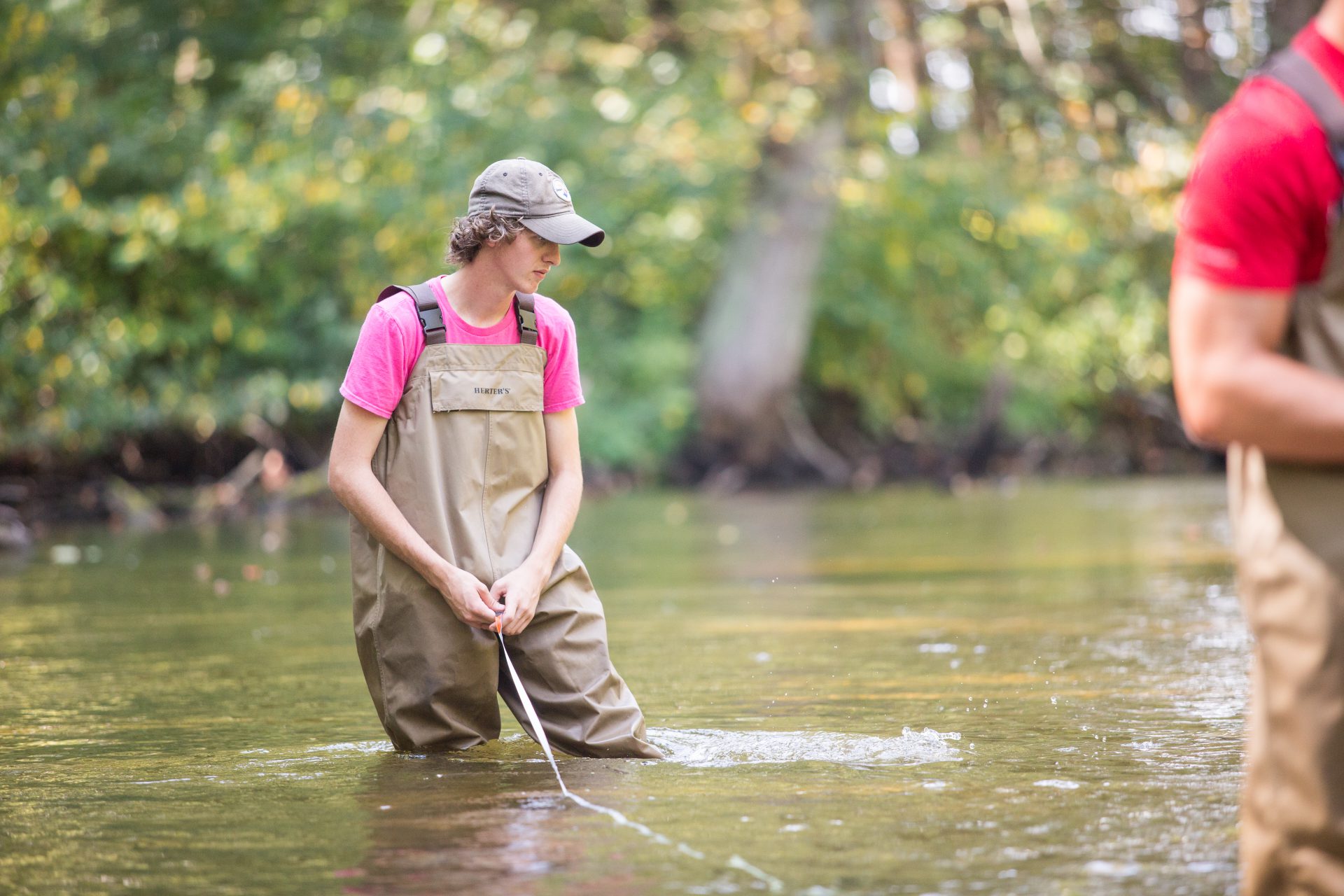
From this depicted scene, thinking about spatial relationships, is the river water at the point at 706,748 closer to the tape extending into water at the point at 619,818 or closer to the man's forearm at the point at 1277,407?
the tape extending into water at the point at 619,818

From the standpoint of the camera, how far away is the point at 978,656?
24.0ft

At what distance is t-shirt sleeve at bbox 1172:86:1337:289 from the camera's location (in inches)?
98.3

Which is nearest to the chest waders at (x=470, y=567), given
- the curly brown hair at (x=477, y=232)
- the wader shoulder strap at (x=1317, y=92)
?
the curly brown hair at (x=477, y=232)

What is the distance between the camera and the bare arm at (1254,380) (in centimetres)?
252

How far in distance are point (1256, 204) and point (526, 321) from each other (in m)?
2.78

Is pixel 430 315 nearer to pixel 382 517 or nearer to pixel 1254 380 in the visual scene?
pixel 382 517

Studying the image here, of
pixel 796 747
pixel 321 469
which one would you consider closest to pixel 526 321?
pixel 796 747

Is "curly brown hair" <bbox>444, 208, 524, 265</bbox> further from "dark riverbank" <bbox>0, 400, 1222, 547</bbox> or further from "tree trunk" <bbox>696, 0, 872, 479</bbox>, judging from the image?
"tree trunk" <bbox>696, 0, 872, 479</bbox>

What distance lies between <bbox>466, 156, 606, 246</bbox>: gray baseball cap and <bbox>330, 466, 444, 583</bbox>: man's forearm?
2.52 feet

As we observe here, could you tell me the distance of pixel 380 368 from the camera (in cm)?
482

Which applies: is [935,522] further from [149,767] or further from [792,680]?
[149,767]

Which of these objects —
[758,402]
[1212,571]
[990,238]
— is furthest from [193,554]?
[990,238]

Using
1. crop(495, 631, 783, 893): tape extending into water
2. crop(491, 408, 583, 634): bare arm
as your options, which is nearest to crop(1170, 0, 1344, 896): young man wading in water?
crop(495, 631, 783, 893): tape extending into water

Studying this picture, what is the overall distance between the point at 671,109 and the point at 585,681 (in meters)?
18.8
